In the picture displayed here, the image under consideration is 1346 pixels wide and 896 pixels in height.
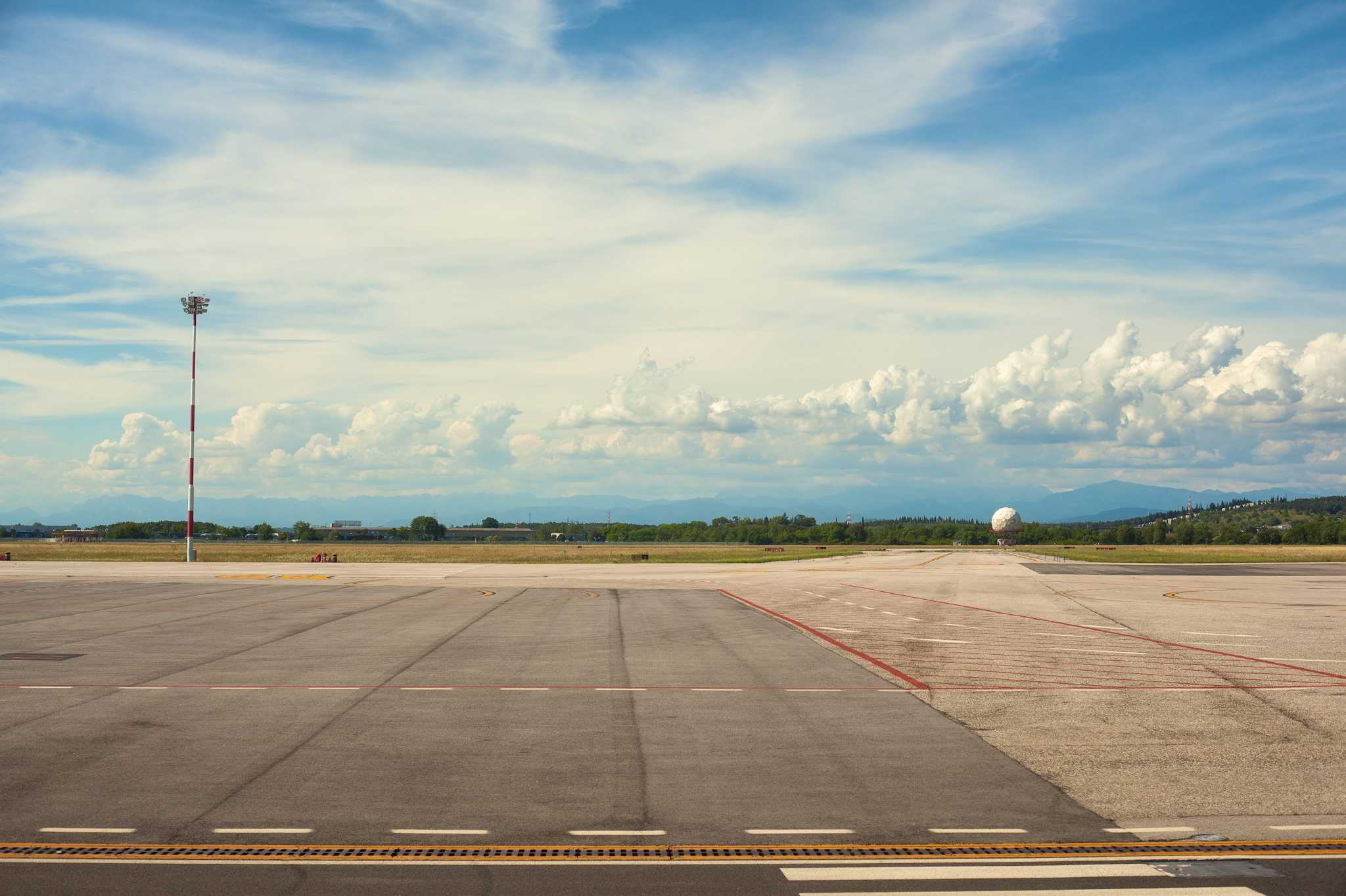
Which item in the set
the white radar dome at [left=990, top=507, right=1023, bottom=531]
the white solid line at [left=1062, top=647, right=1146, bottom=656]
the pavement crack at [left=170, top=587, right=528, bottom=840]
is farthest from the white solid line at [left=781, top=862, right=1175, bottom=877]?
the white radar dome at [left=990, top=507, right=1023, bottom=531]

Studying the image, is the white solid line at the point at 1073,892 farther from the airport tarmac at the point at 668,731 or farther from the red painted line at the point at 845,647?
the red painted line at the point at 845,647

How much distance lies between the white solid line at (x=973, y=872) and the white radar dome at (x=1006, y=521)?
7543 inches

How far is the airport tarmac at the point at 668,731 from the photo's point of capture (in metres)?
9.13

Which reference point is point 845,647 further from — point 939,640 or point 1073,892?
point 1073,892

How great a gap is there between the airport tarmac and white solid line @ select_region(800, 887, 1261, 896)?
0.54 ft

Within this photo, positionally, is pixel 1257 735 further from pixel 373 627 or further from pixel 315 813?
pixel 373 627

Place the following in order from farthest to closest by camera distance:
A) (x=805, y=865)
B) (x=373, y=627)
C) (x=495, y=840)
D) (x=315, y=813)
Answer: (x=373, y=627)
(x=315, y=813)
(x=495, y=840)
(x=805, y=865)

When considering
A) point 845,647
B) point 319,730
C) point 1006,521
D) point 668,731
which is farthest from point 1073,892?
point 1006,521

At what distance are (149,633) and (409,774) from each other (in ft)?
55.2

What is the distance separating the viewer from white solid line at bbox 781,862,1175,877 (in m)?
7.88

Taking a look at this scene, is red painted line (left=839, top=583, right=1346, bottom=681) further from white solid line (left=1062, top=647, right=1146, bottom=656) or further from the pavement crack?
the pavement crack

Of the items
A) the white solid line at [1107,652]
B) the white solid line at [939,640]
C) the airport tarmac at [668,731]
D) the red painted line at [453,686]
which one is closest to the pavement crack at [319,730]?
the airport tarmac at [668,731]

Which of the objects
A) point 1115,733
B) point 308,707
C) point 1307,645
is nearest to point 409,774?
point 308,707

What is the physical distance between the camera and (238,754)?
38.1 feet
